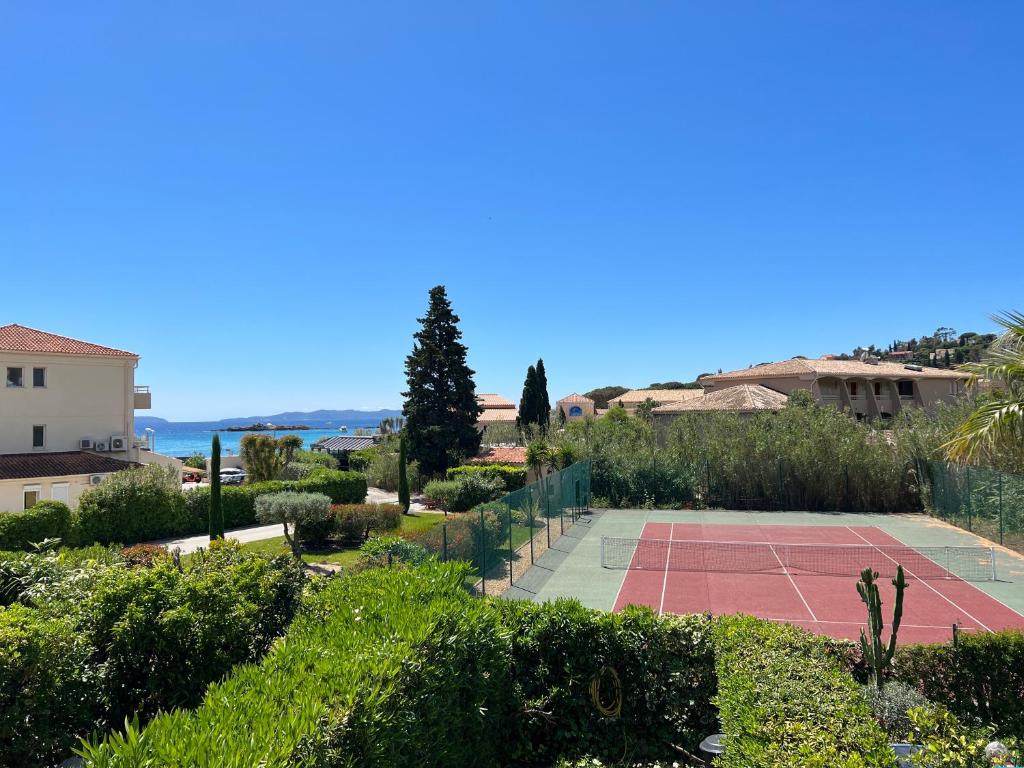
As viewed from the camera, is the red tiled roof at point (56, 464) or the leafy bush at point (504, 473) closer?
the red tiled roof at point (56, 464)

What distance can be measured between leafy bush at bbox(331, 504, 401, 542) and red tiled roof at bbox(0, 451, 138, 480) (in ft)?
42.9

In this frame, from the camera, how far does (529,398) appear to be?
54.7m

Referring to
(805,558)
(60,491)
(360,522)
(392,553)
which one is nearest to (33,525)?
(60,491)

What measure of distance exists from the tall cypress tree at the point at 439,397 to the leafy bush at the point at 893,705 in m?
29.8

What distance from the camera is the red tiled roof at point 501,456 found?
3444cm

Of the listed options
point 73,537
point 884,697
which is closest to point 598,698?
point 884,697

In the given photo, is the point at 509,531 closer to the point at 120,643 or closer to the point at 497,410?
the point at 120,643

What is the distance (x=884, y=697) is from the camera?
588 cm

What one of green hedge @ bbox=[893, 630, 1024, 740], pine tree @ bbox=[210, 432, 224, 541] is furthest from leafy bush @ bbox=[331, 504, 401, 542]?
green hedge @ bbox=[893, 630, 1024, 740]

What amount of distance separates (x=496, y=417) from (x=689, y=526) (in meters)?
59.0

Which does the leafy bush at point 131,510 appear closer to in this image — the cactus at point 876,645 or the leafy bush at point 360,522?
the leafy bush at point 360,522

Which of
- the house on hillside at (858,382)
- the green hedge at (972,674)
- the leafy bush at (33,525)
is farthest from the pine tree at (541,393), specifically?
the green hedge at (972,674)

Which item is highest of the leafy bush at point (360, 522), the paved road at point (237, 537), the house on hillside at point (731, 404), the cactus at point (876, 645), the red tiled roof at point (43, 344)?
the red tiled roof at point (43, 344)

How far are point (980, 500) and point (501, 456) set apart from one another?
23.3 metres
